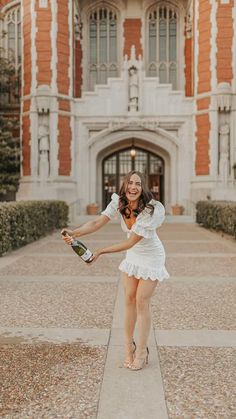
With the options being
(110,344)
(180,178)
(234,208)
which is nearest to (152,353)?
(110,344)

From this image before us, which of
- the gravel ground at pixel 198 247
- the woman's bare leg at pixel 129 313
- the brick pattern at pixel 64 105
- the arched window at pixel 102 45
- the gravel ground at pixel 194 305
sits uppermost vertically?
the arched window at pixel 102 45

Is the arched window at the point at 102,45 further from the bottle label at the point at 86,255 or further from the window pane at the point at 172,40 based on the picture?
the bottle label at the point at 86,255

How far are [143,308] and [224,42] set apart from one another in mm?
A: 20280

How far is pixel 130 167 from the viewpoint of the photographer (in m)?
24.9

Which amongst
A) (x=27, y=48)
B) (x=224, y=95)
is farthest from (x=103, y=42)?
(x=224, y=95)

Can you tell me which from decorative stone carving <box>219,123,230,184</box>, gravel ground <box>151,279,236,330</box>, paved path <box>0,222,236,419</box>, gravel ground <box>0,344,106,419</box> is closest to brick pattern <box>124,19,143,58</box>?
decorative stone carving <box>219,123,230,184</box>

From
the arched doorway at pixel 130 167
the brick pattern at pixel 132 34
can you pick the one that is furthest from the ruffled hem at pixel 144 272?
the brick pattern at pixel 132 34

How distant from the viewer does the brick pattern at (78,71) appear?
24.7 metres

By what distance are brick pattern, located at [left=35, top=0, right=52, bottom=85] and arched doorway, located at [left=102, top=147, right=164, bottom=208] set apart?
18.5ft

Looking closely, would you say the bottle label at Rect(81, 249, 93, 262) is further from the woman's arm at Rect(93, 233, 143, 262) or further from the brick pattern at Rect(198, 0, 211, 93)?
the brick pattern at Rect(198, 0, 211, 93)

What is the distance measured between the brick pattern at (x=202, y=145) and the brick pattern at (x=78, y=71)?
23.5 ft

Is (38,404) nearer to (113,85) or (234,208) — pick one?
(234,208)

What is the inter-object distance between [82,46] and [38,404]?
24.4 meters

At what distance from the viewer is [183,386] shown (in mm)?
3105
